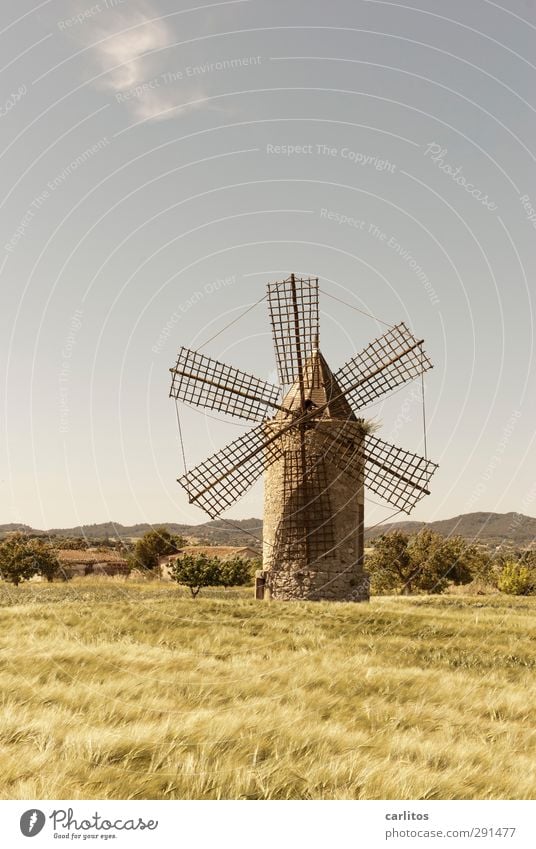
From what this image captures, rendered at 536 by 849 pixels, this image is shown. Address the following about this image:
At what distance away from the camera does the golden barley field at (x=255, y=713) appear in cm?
488

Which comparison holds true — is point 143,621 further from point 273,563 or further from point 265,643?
point 273,563

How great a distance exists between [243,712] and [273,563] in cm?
1355

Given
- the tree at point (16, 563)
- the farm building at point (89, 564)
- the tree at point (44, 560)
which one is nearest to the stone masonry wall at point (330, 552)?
the tree at point (44, 560)

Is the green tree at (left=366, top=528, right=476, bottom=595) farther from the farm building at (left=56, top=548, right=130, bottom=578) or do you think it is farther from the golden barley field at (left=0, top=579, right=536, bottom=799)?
the golden barley field at (left=0, top=579, right=536, bottom=799)

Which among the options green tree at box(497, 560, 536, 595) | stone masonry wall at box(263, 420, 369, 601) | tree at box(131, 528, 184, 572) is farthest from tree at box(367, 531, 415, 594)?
tree at box(131, 528, 184, 572)

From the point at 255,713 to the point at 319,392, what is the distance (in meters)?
14.4

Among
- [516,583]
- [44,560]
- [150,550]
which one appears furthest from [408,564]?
[150,550]

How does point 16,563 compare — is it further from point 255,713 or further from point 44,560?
point 255,713

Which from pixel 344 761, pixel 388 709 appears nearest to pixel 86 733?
pixel 344 761

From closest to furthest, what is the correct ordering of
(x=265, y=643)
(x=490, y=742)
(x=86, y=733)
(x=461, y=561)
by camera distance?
(x=86, y=733)
(x=490, y=742)
(x=265, y=643)
(x=461, y=561)

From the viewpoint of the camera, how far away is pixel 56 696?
276 inches
